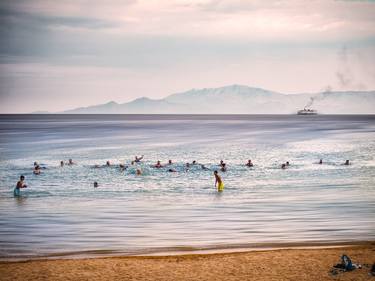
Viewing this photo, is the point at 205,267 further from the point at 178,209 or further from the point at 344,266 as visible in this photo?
the point at 178,209

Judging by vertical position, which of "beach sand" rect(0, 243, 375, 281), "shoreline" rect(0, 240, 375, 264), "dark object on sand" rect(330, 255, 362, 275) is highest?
"dark object on sand" rect(330, 255, 362, 275)

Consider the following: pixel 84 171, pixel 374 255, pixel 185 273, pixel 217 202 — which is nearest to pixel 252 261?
pixel 185 273

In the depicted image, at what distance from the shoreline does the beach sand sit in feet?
2.22

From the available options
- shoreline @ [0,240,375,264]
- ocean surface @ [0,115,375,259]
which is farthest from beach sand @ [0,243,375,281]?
ocean surface @ [0,115,375,259]

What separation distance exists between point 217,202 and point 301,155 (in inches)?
1494

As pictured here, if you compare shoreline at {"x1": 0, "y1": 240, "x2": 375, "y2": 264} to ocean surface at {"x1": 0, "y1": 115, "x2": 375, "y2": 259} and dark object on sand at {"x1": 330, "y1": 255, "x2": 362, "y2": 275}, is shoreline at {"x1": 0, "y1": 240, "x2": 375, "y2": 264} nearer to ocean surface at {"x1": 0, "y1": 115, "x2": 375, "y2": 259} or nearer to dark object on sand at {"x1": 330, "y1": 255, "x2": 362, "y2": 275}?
ocean surface at {"x1": 0, "y1": 115, "x2": 375, "y2": 259}

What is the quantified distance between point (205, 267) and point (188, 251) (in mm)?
2713

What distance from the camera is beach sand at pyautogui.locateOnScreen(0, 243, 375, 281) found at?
15.3 m

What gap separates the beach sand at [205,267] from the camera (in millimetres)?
15320

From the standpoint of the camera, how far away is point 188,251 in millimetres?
18969

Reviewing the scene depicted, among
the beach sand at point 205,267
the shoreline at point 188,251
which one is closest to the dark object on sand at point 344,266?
the beach sand at point 205,267

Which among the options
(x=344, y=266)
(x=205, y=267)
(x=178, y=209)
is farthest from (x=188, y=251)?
(x=178, y=209)

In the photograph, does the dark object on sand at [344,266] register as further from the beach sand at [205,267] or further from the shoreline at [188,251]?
the shoreline at [188,251]

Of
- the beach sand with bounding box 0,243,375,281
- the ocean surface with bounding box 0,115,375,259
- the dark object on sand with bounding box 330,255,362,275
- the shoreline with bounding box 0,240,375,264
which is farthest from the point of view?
the ocean surface with bounding box 0,115,375,259
